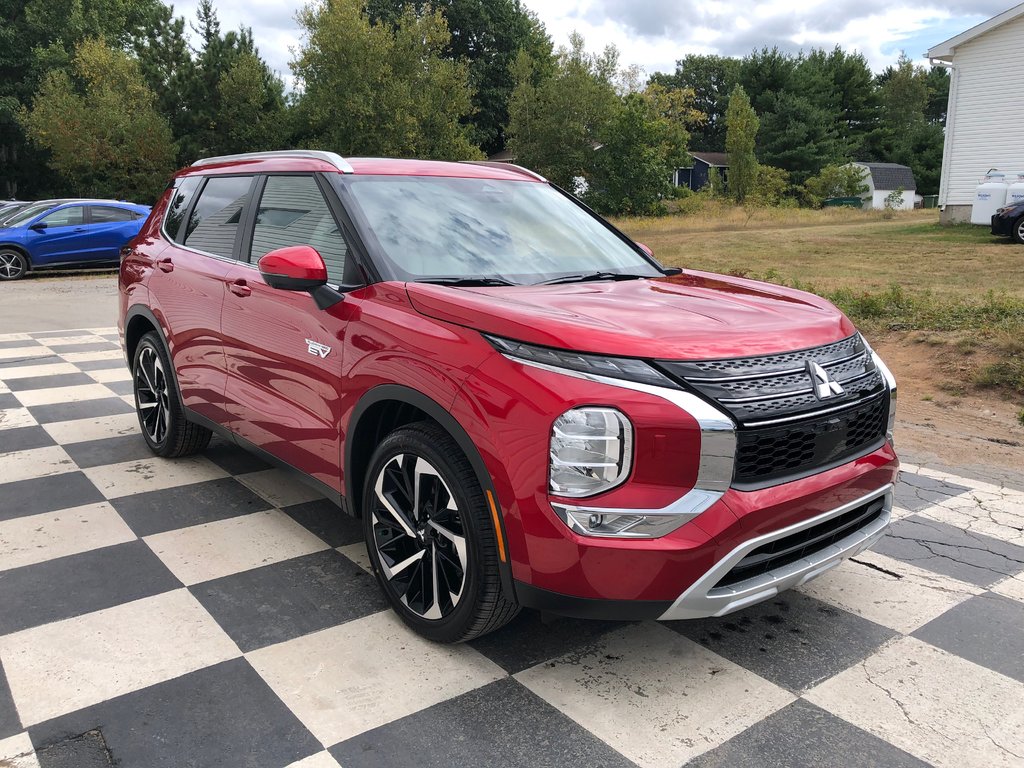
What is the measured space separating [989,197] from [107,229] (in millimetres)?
19687

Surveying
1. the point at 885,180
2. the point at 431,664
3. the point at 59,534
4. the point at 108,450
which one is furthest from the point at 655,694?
the point at 885,180

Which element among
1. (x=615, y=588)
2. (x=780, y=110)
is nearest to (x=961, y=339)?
(x=615, y=588)

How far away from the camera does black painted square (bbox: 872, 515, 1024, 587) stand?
3.54 meters

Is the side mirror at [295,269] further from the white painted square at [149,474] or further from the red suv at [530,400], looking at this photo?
the white painted square at [149,474]

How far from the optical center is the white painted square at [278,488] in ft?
14.1

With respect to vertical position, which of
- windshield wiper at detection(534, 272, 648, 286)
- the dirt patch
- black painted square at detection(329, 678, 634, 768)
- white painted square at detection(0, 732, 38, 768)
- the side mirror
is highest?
the side mirror

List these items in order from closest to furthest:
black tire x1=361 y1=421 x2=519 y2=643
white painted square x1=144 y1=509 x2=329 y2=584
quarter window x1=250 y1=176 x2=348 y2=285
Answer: black tire x1=361 y1=421 x2=519 y2=643
quarter window x1=250 y1=176 x2=348 y2=285
white painted square x1=144 y1=509 x2=329 y2=584

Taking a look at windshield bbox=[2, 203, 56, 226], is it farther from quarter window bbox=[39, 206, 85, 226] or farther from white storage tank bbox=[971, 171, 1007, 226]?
white storage tank bbox=[971, 171, 1007, 226]

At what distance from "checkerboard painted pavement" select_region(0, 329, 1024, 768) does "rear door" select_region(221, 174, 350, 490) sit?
1.70ft

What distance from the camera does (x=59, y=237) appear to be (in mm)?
15961

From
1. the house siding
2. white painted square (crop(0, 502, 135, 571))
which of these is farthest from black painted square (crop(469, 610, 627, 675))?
the house siding

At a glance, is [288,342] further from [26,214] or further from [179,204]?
[26,214]

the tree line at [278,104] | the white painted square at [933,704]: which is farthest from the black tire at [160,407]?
the tree line at [278,104]

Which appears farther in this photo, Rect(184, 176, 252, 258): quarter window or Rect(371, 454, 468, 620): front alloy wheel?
Rect(184, 176, 252, 258): quarter window
